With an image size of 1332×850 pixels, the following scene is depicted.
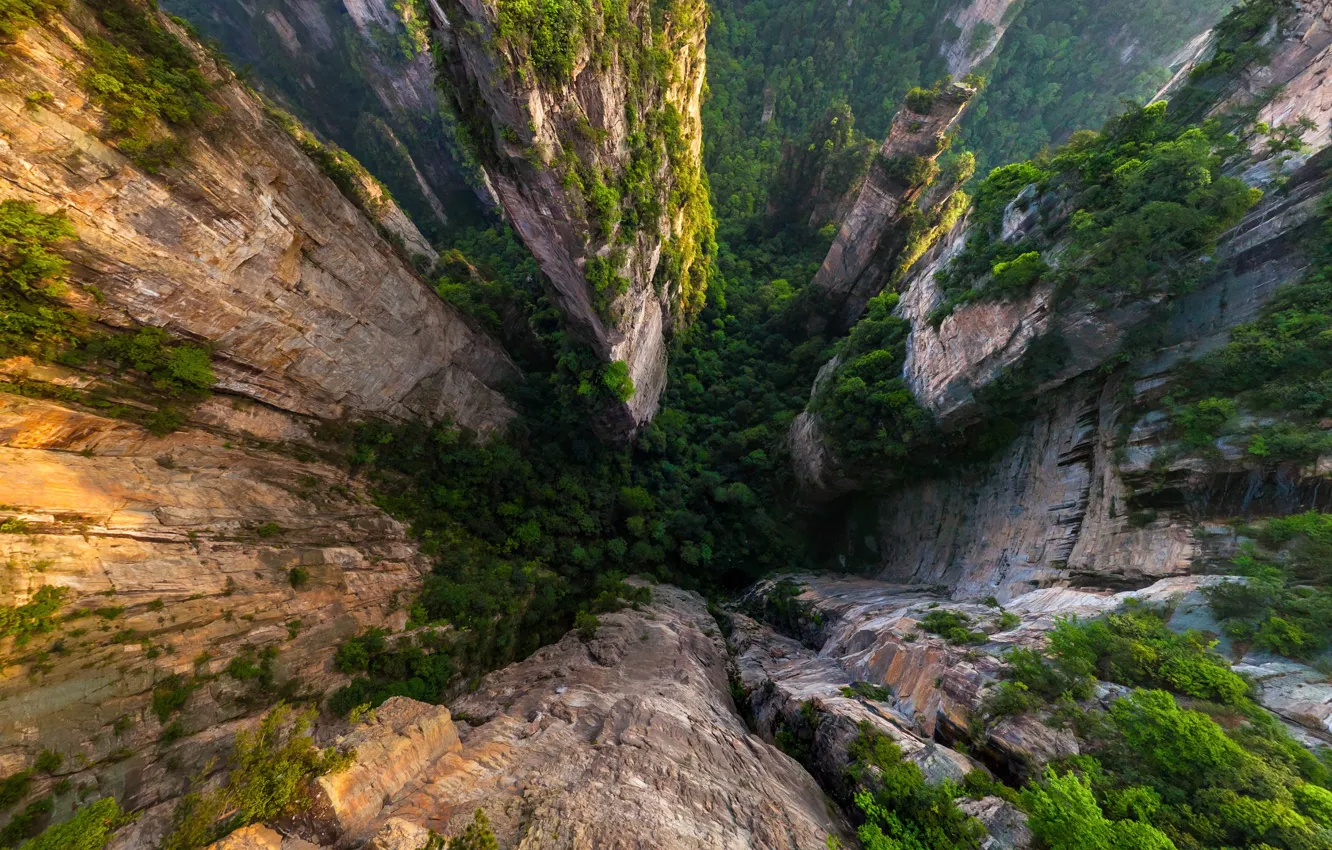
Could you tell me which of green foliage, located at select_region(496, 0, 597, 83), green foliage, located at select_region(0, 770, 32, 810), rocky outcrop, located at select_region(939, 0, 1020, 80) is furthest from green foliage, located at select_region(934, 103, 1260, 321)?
rocky outcrop, located at select_region(939, 0, 1020, 80)

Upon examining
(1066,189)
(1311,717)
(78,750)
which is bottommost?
(78,750)

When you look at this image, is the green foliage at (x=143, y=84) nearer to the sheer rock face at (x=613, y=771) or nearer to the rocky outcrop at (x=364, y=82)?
the sheer rock face at (x=613, y=771)

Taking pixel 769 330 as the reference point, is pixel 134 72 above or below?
below

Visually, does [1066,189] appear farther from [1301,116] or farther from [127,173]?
[127,173]

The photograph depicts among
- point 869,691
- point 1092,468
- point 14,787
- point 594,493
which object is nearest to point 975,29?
point 1092,468

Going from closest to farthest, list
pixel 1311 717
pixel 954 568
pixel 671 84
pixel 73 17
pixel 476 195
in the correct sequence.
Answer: pixel 1311 717 → pixel 73 17 → pixel 954 568 → pixel 671 84 → pixel 476 195

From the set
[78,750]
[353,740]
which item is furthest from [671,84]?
[78,750]

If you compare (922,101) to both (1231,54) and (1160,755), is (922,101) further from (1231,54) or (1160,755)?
(1160,755)
